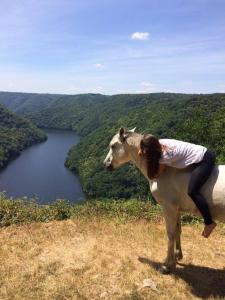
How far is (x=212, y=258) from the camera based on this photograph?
21.9 feet

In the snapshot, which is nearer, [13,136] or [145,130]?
[145,130]

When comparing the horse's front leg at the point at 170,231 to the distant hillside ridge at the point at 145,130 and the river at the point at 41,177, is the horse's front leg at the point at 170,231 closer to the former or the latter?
the distant hillside ridge at the point at 145,130

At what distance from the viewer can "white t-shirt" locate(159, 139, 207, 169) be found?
5.48m

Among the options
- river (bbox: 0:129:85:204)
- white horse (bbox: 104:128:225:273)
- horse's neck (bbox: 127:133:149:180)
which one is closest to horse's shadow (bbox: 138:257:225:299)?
white horse (bbox: 104:128:225:273)

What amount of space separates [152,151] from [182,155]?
455 mm

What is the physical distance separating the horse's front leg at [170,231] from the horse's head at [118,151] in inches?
43.9

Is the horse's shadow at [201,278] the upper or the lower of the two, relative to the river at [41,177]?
upper

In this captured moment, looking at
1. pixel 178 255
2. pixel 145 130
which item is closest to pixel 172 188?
pixel 178 255

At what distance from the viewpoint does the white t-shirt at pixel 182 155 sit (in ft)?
18.0

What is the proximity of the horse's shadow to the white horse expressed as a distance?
0.77 ft

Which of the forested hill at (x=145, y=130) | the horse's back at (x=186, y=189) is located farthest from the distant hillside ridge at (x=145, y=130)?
the horse's back at (x=186, y=189)

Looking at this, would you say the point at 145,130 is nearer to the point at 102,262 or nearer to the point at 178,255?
the point at 178,255

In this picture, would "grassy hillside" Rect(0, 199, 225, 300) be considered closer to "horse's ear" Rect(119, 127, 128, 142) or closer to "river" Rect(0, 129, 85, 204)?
"horse's ear" Rect(119, 127, 128, 142)

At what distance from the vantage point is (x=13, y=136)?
15162cm
